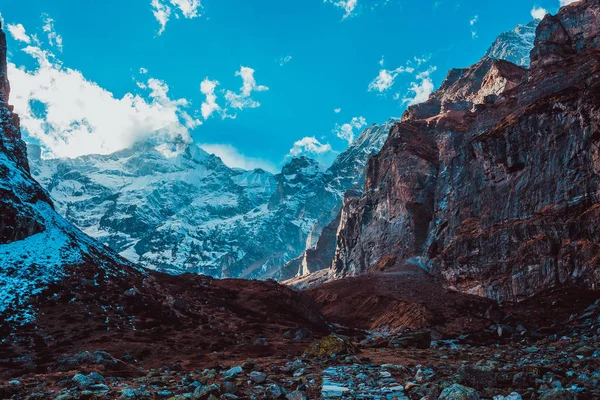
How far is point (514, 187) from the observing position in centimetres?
10594

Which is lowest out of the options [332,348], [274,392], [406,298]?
[274,392]

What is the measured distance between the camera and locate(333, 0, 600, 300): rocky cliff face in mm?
85562

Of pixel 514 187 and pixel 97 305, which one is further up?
pixel 514 187

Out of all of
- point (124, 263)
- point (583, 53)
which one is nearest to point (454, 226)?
point (583, 53)

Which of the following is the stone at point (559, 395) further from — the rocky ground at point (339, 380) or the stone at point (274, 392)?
the stone at point (274, 392)

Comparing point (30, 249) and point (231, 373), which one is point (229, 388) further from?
point (30, 249)

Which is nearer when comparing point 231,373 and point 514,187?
point 231,373

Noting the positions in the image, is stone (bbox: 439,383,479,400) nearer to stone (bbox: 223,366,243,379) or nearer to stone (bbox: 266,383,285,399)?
stone (bbox: 266,383,285,399)

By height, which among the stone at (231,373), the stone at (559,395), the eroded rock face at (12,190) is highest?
the eroded rock face at (12,190)

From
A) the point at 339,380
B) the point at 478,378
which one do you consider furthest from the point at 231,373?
the point at 478,378

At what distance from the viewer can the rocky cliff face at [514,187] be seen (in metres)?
85.6

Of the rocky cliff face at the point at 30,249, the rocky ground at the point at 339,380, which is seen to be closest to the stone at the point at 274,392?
the rocky ground at the point at 339,380

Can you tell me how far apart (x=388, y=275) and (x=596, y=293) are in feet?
189

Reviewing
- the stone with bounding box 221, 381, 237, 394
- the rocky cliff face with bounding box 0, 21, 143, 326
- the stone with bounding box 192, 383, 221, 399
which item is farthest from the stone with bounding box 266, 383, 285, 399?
the rocky cliff face with bounding box 0, 21, 143, 326
